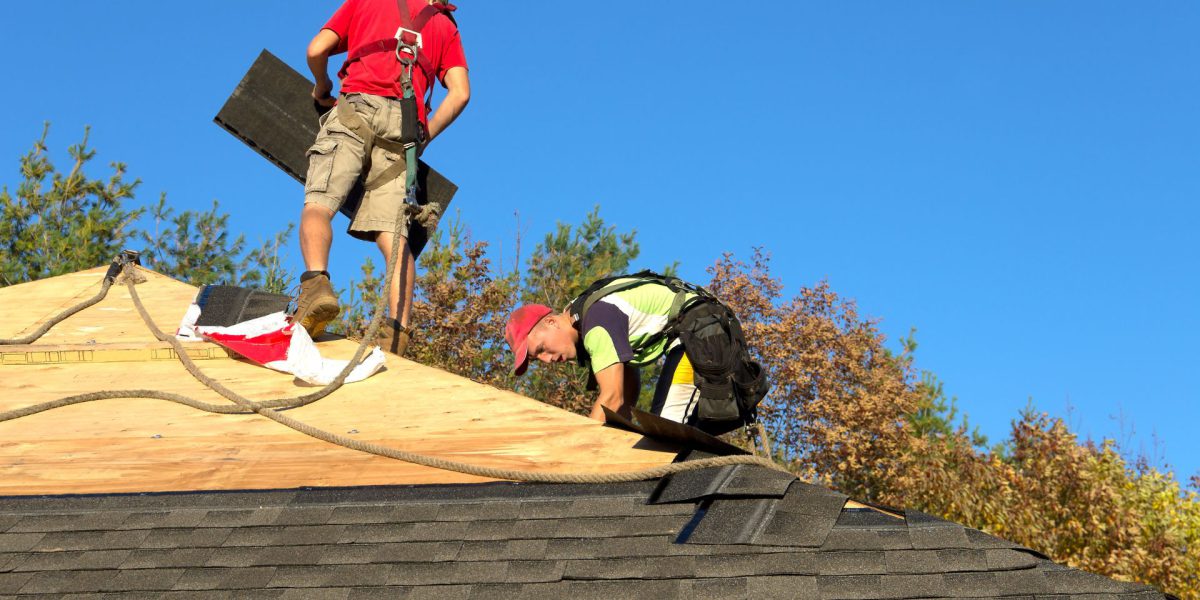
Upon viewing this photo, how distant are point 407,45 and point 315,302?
1699 mm

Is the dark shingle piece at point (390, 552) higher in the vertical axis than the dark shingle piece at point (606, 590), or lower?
lower

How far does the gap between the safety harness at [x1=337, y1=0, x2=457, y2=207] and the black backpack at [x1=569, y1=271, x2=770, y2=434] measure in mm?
1860

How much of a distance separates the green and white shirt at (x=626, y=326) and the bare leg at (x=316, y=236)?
1.81 metres

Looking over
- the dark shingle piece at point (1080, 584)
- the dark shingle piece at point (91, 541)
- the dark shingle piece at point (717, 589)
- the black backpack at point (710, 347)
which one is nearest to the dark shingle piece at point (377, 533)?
the dark shingle piece at point (91, 541)

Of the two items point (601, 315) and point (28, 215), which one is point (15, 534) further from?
point (28, 215)

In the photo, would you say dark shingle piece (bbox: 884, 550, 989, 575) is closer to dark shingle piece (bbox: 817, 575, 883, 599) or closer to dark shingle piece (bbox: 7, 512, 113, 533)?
dark shingle piece (bbox: 817, 575, 883, 599)

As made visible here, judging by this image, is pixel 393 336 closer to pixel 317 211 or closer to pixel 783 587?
pixel 317 211

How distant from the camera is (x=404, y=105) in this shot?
689cm

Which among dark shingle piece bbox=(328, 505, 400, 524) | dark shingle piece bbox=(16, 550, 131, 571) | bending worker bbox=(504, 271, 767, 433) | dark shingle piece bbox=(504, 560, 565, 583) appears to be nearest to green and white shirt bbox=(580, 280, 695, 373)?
bending worker bbox=(504, 271, 767, 433)

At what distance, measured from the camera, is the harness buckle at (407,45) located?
6906 millimetres

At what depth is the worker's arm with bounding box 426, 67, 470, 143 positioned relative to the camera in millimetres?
7113

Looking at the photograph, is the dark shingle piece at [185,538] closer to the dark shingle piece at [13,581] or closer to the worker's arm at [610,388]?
the dark shingle piece at [13,581]

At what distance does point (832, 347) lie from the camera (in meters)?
12.0

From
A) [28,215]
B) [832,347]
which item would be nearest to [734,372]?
[832,347]
